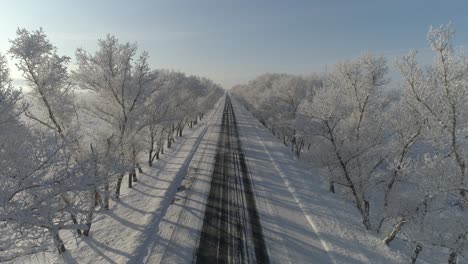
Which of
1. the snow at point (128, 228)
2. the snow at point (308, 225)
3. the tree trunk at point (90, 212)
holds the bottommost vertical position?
the snow at point (128, 228)

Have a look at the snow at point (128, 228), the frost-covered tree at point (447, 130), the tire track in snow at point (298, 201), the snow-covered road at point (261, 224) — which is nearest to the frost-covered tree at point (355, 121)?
the snow-covered road at point (261, 224)

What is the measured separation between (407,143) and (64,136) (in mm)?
19584

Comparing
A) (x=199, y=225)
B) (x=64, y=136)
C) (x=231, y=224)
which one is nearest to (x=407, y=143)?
(x=231, y=224)

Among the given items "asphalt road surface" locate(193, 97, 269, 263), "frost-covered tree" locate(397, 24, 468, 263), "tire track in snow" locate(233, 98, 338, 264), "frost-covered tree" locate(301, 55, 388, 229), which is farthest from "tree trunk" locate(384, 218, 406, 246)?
"asphalt road surface" locate(193, 97, 269, 263)

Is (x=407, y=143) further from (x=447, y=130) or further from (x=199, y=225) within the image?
(x=199, y=225)

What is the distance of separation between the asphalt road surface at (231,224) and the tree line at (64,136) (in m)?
5.91

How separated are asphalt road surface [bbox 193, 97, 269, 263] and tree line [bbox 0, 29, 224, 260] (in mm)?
5906

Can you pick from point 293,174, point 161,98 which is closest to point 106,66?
point 161,98

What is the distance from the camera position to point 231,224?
16688 millimetres

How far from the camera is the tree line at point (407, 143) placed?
11.5 m

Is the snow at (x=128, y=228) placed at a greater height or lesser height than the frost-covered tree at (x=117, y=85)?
lesser

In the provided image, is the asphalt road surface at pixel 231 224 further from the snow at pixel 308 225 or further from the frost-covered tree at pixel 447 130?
the frost-covered tree at pixel 447 130

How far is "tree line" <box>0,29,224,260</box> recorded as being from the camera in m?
8.32

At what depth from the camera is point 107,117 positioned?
24.4m
